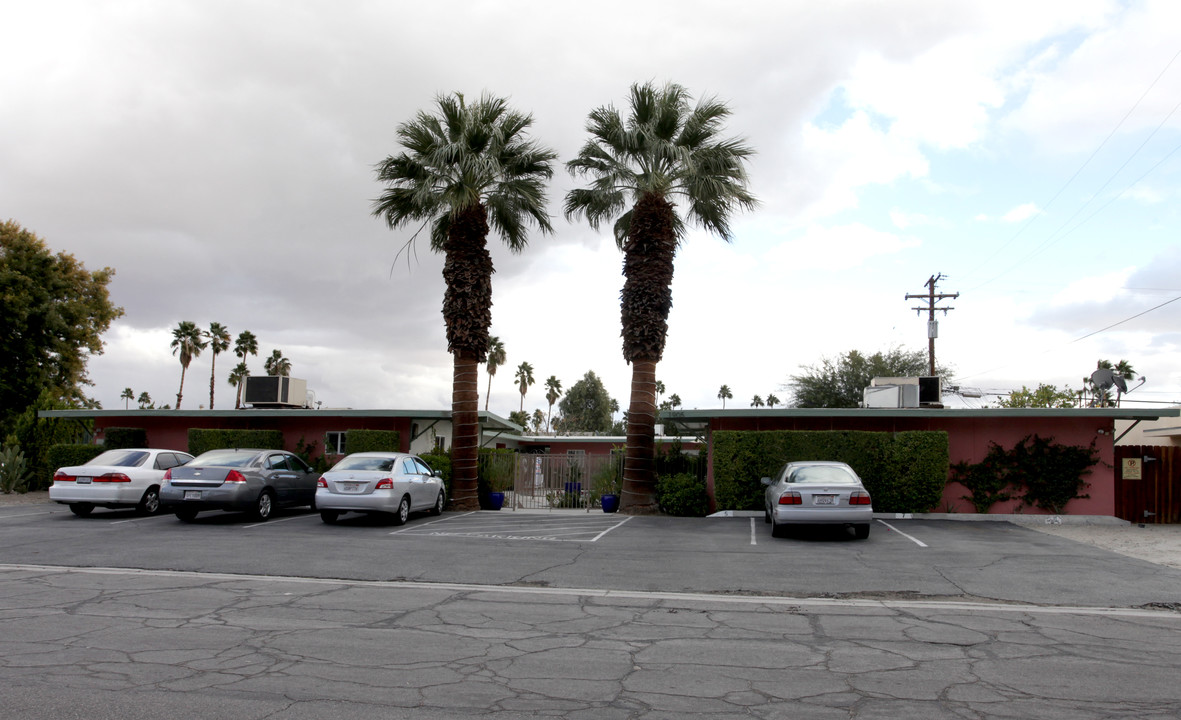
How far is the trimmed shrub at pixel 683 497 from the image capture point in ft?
66.4

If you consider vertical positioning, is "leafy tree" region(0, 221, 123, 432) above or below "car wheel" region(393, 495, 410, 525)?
above

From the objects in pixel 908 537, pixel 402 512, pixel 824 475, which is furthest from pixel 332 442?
pixel 908 537

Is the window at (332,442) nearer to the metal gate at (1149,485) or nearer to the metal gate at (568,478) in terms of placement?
the metal gate at (568,478)

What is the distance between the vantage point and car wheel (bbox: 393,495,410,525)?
55.2ft

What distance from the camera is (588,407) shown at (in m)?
74.0

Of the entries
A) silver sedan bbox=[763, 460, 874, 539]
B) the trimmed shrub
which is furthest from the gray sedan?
silver sedan bbox=[763, 460, 874, 539]

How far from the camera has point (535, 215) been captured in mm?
22609

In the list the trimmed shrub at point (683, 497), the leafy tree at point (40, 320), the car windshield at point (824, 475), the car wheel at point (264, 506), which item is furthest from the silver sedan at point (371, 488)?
the leafy tree at point (40, 320)

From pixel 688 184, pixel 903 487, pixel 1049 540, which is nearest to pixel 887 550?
pixel 1049 540

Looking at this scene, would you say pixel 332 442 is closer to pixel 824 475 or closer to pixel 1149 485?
pixel 824 475

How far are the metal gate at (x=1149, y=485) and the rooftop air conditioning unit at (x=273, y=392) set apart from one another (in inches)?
903

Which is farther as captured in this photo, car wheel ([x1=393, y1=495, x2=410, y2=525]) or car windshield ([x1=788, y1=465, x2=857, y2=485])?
car wheel ([x1=393, y1=495, x2=410, y2=525])

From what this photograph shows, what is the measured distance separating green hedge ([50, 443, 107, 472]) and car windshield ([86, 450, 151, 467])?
5640 mm

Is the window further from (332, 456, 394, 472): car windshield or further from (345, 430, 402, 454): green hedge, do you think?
(332, 456, 394, 472): car windshield
